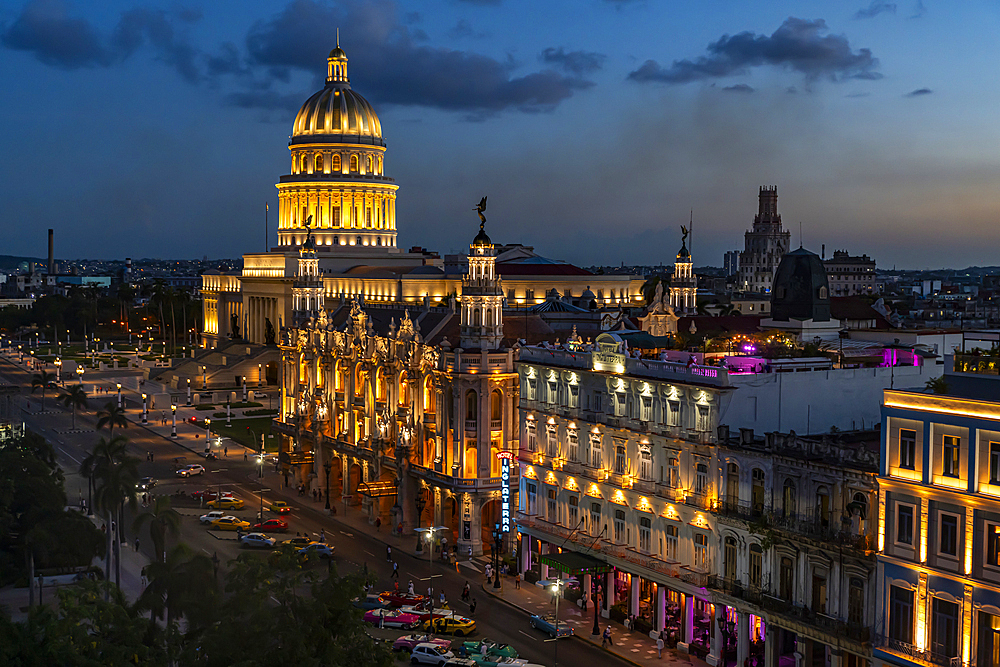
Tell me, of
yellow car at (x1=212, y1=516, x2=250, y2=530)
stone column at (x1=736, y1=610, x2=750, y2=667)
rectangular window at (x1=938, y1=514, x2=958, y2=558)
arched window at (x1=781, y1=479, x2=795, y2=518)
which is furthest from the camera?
yellow car at (x1=212, y1=516, x2=250, y2=530)

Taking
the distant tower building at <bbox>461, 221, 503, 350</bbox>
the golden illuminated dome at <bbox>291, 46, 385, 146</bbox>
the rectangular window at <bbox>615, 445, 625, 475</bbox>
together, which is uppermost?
the golden illuminated dome at <bbox>291, 46, 385, 146</bbox>

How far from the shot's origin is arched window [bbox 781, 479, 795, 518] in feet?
170

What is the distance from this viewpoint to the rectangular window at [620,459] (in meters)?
64.4

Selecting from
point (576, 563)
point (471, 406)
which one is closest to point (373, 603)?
point (576, 563)

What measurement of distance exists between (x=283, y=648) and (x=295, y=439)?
60868 mm

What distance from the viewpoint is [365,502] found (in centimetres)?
9056

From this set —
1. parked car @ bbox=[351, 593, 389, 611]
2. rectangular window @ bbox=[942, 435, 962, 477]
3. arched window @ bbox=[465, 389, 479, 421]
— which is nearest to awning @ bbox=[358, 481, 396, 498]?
arched window @ bbox=[465, 389, 479, 421]

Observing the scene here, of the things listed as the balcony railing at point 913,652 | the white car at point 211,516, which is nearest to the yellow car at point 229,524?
the white car at point 211,516

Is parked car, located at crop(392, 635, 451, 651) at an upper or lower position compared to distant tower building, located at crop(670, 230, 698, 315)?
lower

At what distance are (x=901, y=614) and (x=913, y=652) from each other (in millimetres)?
1617

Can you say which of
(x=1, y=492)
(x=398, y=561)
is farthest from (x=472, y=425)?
(x=1, y=492)

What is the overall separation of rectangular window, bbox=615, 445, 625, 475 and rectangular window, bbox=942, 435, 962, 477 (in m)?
22.2

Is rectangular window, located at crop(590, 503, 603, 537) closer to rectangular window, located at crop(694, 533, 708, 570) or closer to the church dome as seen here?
rectangular window, located at crop(694, 533, 708, 570)

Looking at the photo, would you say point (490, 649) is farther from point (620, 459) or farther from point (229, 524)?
point (229, 524)
